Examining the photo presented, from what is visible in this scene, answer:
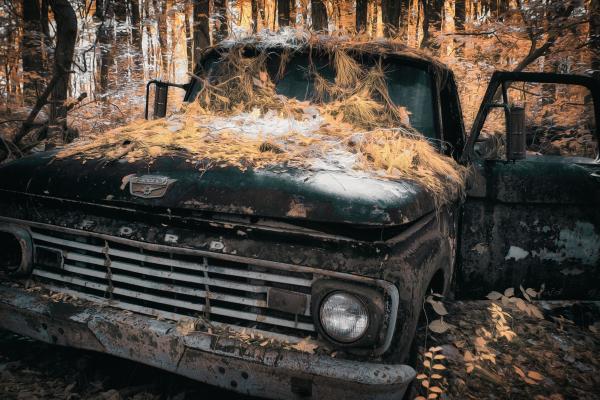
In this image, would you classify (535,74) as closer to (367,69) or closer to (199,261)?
(367,69)

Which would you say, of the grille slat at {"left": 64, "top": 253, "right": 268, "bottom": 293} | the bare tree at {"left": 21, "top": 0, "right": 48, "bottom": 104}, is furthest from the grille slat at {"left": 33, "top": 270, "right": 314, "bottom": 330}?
the bare tree at {"left": 21, "top": 0, "right": 48, "bottom": 104}

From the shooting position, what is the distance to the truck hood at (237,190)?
161 centimetres

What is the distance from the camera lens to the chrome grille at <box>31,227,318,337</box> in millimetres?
1681

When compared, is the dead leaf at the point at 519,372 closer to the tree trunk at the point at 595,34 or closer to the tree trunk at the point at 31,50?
the tree trunk at the point at 595,34

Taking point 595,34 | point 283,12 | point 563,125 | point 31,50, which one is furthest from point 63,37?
point 563,125

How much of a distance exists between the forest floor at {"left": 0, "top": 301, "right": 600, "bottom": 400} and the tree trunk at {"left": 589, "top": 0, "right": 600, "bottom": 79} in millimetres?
5301

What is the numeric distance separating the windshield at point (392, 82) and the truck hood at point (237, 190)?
104 cm

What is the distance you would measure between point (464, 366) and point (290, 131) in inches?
66.7

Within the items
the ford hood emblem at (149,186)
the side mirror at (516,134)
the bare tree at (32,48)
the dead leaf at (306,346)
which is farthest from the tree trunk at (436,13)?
the dead leaf at (306,346)

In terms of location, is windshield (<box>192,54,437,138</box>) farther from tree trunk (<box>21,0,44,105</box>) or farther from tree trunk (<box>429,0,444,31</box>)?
tree trunk (<box>429,0,444,31</box>)

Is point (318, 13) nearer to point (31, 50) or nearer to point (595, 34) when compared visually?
point (595, 34)

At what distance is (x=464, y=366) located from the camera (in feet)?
8.02

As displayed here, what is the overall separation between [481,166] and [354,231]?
1.50m

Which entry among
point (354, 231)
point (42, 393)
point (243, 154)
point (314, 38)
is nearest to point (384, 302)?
point (354, 231)
